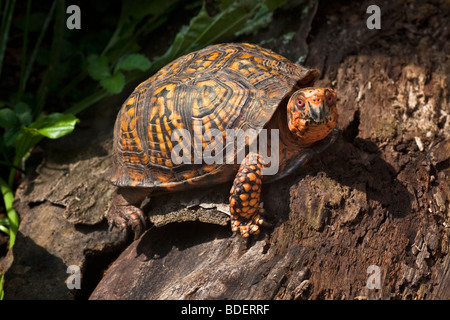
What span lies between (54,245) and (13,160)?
1216 mm


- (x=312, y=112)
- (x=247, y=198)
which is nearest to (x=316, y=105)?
(x=312, y=112)

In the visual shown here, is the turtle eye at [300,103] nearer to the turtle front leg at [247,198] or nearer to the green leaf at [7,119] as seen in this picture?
the turtle front leg at [247,198]

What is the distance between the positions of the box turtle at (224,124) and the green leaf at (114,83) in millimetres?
659

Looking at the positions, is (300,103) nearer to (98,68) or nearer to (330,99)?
(330,99)

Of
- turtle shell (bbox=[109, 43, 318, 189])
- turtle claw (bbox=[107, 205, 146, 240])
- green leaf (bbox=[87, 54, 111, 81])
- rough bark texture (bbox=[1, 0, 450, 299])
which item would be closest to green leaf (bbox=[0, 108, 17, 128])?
rough bark texture (bbox=[1, 0, 450, 299])

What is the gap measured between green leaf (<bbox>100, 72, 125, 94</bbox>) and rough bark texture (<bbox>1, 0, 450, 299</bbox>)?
42 cm

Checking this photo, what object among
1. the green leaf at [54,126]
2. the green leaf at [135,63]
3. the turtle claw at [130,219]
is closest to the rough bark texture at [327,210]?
the turtle claw at [130,219]

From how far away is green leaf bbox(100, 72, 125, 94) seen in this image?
360 centimetres

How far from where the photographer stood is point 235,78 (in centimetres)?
274

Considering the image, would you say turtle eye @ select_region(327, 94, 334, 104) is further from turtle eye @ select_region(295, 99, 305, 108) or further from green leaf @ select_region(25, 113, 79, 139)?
green leaf @ select_region(25, 113, 79, 139)

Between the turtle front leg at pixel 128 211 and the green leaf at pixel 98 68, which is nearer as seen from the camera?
the turtle front leg at pixel 128 211

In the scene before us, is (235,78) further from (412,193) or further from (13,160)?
(13,160)

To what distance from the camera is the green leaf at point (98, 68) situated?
149 inches
